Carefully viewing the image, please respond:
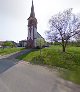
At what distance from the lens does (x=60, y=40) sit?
149 feet

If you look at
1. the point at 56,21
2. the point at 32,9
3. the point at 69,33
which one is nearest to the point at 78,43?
the point at 69,33

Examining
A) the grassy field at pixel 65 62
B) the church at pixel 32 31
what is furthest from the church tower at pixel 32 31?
the grassy field at pixel 65 62

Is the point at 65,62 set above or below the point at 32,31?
below

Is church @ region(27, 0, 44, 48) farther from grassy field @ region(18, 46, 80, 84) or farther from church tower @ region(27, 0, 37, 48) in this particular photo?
grassy field @ region(18, 46, 80, 84)

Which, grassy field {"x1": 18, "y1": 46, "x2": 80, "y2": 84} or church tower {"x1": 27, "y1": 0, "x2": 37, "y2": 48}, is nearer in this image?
grassy field {"x1": 18, "y1": 46, "x2": 80, "y2": 84}

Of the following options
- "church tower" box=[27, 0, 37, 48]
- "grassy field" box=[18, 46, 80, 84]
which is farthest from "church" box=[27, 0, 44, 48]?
"grassy field" box=[18, 46, 80, 84]

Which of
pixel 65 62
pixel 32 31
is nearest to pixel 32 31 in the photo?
pixel 32 31

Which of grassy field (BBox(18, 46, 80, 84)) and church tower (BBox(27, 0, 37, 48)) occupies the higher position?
church tower (BBox(27, 0, 37, 48))

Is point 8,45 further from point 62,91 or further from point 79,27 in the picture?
point 62,91

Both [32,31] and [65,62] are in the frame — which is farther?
[32,31]

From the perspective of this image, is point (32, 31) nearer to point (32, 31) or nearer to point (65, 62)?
point (32, 31)

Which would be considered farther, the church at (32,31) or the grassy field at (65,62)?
the church at (32,31)

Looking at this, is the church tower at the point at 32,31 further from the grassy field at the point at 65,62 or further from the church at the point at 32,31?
the grassy field at the point at 65,62

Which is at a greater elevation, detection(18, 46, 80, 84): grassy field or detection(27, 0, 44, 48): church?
detection(27, 0, 44, 48): church
